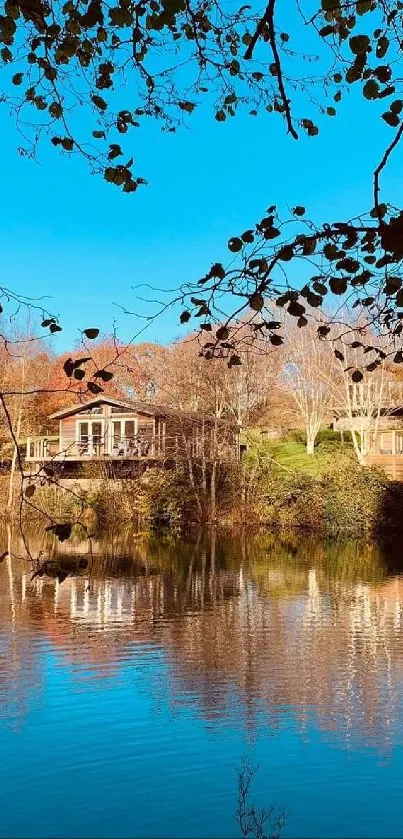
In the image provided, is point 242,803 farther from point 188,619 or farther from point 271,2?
point 188,619

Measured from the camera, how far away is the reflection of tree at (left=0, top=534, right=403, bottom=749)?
8883mm

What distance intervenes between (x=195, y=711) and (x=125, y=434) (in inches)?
1043

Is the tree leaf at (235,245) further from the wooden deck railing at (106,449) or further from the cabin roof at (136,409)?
the wooden deck railing at (106,449)

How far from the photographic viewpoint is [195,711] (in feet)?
28.4

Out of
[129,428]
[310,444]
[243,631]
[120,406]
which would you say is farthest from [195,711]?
[310,444]

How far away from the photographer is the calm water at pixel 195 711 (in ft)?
21.2

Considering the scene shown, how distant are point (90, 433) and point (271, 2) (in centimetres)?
3253

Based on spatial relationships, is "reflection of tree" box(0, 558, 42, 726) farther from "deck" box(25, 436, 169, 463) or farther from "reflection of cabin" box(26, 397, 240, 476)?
"deck" box(25, 436, 169, 463)

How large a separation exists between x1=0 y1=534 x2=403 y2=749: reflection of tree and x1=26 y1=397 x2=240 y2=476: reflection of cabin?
952cm

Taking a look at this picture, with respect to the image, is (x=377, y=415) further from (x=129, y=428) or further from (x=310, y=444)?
(x=129, y=428)

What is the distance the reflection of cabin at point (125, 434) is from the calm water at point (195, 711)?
14.9 metres

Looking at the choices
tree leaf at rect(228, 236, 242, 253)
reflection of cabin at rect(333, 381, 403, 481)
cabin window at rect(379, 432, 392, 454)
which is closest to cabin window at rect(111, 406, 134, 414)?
reflection of cabin at rect(333, 381, 403, 481)

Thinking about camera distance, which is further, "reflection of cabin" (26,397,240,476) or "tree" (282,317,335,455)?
"tree" (282,317,335,455)

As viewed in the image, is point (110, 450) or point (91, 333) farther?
point (110, 450)
